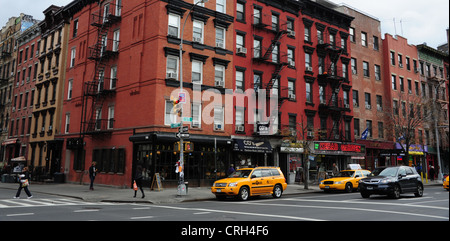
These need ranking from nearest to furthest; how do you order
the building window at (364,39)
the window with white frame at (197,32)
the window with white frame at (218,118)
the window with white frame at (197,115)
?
1. the window with white frame at (197,115)
2. the window with white frame at (197,32)
3. the window with white frame at (218,118)
4. the building window at (364,39)

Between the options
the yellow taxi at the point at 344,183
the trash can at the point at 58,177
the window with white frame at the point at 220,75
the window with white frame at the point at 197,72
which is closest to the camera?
the yellow taxi at the point at 344,183

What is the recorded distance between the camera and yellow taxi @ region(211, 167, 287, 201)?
56.1 ft

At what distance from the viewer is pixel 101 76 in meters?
29.0

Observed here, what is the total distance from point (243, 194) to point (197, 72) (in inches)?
474

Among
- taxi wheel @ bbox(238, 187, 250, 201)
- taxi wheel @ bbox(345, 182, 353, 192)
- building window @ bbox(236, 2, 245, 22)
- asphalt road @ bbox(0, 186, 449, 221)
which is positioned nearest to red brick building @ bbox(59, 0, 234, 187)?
building window @ bbox(236, 2, 245, 22)

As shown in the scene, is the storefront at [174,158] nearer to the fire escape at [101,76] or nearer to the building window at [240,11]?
the fire escape at [101,76]

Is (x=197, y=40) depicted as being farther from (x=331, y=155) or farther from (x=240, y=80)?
(x=331, y=155)

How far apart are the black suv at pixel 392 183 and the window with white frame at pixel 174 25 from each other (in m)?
16.9

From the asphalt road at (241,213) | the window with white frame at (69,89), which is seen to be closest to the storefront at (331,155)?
the asphalt road at (241,213)

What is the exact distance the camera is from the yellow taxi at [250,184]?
56.1ft

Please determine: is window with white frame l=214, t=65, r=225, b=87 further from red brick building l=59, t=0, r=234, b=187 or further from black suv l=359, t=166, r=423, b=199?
black suv l=359, t=166, r=423, b=199

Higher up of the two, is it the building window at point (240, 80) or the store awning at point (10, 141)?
the building window at point (240, 80)

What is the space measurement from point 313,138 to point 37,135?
3051cm
